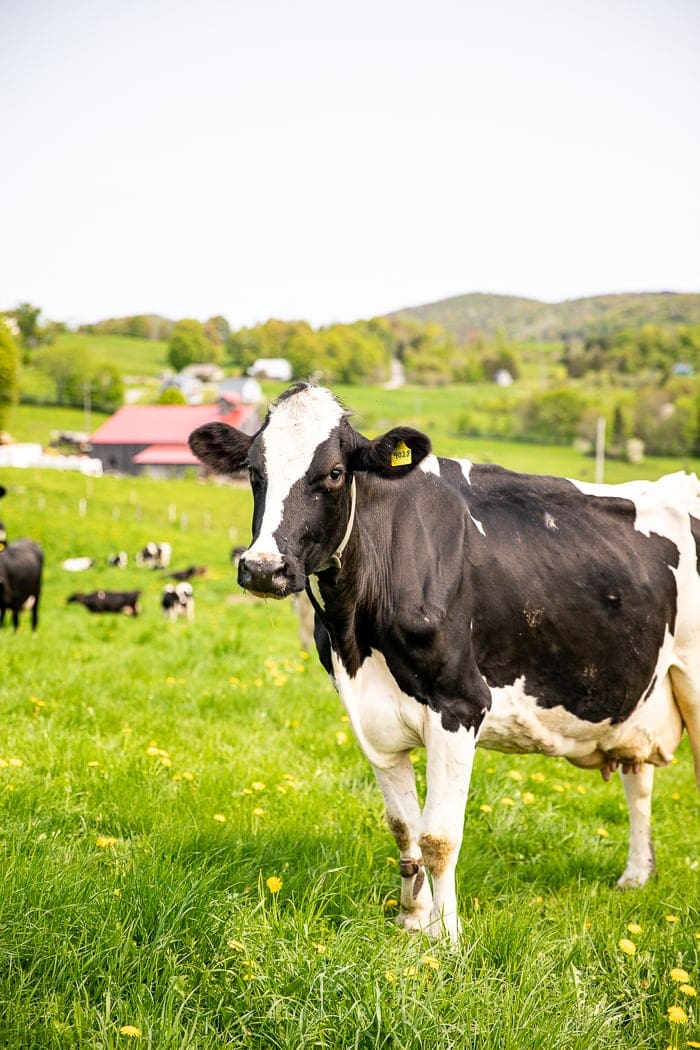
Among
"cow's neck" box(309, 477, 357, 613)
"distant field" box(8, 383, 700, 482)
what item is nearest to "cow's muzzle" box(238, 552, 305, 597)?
"cow's neck" box(309, 477, 357, 613)

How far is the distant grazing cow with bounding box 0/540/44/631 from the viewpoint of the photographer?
15.8 m

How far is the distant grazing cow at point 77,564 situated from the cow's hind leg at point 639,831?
74.9ft

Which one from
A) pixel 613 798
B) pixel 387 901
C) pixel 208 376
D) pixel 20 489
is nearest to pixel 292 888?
pixel 387 901

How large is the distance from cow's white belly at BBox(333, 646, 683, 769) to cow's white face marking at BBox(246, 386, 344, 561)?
0.99m

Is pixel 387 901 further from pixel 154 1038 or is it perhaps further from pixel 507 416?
pixel 507 416

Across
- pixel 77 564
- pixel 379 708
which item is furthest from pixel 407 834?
pixel 77 564

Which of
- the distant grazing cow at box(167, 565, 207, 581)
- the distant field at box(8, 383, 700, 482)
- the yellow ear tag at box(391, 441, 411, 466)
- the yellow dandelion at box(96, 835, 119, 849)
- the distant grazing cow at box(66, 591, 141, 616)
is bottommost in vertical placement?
the distant grazing cow at box(167, 565, 207, 581)

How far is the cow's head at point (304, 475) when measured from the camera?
3.60 meters

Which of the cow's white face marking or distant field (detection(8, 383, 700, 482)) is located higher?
the cow's white face marking

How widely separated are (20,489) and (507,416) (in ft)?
159

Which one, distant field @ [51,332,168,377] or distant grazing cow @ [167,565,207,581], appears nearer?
distant grazing cow @ [167,565,207,581]

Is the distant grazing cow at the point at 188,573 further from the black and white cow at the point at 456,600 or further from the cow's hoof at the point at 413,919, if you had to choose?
the cow's hoof at the point at 413,919

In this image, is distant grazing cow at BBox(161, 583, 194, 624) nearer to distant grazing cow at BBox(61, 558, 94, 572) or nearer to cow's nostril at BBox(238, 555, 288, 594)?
distant grazing cow at BBox(61, 558, 94, 572)

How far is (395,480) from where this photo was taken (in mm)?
4438
